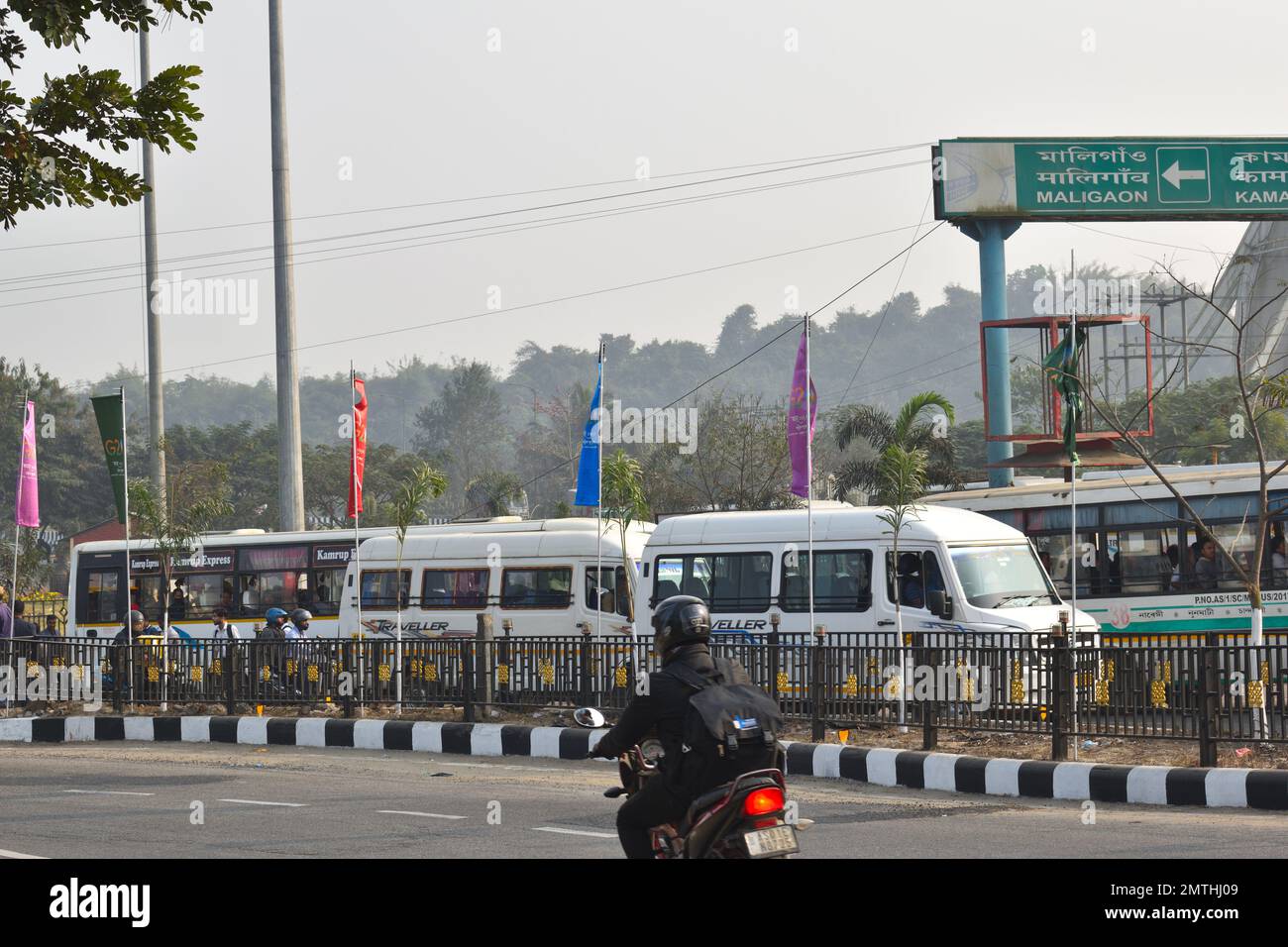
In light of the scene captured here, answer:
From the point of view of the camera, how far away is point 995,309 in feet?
102

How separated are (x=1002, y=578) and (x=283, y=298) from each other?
1616 centimetres

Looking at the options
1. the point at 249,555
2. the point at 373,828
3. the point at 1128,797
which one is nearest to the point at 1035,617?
the point at 1128,797

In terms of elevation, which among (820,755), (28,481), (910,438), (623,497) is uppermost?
(910,438)

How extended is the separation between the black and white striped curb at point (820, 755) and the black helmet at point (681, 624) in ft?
22.2

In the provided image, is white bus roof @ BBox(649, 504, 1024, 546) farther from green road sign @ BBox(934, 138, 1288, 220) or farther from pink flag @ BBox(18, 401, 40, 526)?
pink flag @ BBox(18, 401, 40, 526)

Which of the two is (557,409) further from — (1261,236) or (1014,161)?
(1014,161)

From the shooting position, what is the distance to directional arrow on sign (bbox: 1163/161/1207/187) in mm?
30661

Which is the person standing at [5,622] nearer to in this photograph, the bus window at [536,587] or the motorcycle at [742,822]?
the bus window at [536,587]

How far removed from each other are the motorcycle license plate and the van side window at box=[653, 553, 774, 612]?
1403cm

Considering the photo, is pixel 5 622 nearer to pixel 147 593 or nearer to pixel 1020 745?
pixel 147 593

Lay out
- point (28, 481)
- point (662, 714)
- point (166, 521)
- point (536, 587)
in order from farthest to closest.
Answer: point (166, 521) < point (28, 481) < point (536, 587) < point (662, 714)

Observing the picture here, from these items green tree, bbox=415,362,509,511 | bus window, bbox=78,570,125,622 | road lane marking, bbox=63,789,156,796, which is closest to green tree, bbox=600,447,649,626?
road lane marking, bbox=63,789,156,796

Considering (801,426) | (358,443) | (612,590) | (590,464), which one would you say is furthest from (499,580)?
(801,426)
